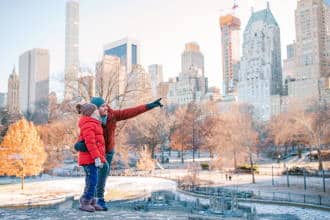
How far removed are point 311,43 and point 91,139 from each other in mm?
153224

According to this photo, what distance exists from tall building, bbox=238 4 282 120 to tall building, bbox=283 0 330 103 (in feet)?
26.7

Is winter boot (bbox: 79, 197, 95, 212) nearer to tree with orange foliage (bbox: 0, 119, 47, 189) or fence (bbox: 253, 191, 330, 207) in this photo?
fence (bbox: 253, 191, 330, 207)

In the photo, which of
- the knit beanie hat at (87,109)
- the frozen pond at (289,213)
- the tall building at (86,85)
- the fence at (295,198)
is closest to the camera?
the knit beanie hat at (87,109)

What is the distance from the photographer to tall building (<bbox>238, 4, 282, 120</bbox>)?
5645 inches

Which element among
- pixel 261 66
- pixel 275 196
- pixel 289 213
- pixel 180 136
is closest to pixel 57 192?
pixel 275 196

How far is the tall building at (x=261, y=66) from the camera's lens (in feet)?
470

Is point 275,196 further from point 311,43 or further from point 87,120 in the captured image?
point 311,43

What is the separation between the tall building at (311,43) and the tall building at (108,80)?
395 ft

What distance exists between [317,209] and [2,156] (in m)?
22.7

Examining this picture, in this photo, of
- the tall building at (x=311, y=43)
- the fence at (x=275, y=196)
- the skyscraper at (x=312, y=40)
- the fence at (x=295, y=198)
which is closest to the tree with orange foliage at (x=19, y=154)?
the fence at (x=275, y=196)

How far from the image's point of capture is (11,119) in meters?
49.2

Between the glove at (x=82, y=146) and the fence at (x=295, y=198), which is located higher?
the glove at (x=82, y=146)

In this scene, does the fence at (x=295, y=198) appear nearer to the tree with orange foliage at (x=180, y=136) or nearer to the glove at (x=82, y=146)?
the glove at (x=82, y=146)

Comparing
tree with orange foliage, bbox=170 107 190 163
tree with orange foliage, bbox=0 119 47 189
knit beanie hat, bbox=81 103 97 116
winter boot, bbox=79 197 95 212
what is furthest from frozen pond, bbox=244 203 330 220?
tree with orange foliage, bbox=170 107 190 163
